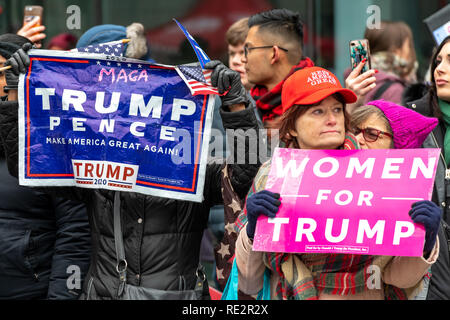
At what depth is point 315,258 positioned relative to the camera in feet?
10.0

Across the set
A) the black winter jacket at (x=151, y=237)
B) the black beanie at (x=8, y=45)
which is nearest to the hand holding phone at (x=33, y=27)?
the black beanie at (x=8, y=45)

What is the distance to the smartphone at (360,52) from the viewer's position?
4055 millimetres

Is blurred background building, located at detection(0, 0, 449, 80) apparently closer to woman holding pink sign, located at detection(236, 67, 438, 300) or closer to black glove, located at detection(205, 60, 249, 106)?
black glove, located at detection(205, 60, 249, 106)

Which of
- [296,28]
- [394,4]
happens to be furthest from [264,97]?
[394,4]

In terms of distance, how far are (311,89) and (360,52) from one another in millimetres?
1018

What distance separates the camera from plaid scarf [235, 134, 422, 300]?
299cm

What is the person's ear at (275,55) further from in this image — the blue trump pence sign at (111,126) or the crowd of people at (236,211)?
the blue trump pence sign at (111,126)

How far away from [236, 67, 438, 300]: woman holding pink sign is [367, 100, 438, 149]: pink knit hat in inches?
15.8

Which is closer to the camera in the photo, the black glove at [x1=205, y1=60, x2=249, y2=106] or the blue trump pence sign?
the black glove at [x1=205, y1=60, x2=249, y2=106]

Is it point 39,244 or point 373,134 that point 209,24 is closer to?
point 39,244

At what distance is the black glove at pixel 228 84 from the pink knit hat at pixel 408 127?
0.78 m

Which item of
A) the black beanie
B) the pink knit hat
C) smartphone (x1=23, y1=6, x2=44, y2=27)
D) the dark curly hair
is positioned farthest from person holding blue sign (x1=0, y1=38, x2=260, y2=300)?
the dark curly hair

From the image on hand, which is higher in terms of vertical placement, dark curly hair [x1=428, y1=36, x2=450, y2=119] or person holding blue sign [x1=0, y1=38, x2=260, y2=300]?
dark curly hair [x1=428, y1=36, x2=450, y2=119]
